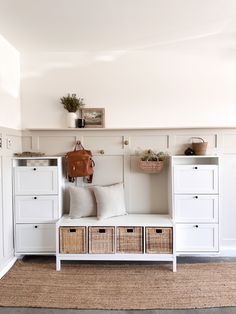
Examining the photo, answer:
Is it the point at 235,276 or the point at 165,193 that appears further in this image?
the point at 165,193

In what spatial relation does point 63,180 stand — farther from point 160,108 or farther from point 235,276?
point 235,276

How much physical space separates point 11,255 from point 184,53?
3237 mm

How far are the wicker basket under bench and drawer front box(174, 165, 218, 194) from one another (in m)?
0.46

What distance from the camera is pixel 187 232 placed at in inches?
124

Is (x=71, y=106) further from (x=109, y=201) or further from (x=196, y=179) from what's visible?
(x=196, y=179)

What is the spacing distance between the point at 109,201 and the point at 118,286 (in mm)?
908

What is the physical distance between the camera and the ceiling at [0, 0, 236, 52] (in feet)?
7.85

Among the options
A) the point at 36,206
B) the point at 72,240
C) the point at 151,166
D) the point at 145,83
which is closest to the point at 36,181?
the point at 36,206

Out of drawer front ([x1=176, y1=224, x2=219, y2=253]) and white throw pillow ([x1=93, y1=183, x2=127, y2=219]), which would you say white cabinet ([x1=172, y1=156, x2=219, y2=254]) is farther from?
white throw pillow ([x1=93, y1=183, x2=127, y2=219])

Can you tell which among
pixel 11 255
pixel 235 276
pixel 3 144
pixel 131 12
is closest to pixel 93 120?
pixel 3 144

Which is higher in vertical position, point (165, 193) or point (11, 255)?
point (165, 193)

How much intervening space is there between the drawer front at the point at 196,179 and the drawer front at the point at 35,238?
1566mm

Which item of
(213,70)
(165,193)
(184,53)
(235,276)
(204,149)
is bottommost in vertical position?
(235,276)

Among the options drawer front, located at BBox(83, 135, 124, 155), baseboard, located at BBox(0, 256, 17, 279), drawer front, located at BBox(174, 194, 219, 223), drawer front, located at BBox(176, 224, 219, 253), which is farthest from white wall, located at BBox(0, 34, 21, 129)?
drawer front, located at BBox(176, 224, 219, 253)
